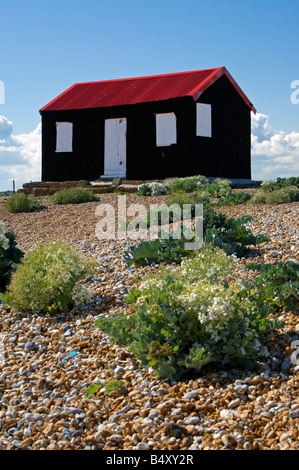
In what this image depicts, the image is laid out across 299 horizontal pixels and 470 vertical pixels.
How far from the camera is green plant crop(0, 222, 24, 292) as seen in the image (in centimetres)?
694

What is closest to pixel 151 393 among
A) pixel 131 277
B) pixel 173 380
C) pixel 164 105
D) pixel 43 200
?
pixel 173 380

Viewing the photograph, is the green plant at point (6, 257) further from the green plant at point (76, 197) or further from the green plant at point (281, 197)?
the green plant at point (76, 197)

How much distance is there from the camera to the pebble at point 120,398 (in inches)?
125

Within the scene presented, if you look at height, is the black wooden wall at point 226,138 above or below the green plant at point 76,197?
above

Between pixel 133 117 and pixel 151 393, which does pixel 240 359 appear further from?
pixel 133 117

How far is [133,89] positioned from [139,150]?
2914 mm

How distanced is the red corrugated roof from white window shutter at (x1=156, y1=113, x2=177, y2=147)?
710 mm

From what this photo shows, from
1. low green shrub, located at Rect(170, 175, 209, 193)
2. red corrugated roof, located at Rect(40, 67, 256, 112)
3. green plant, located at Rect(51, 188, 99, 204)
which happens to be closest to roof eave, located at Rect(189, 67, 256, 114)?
red corrugated roof, located at Rect(40, 67, 256, 112)

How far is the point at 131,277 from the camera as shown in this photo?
248 inches

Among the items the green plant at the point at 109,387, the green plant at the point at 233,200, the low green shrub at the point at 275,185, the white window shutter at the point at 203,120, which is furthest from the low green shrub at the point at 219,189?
the green plant at the point at 109,387

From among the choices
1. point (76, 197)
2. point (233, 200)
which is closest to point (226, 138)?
point (76, 197)

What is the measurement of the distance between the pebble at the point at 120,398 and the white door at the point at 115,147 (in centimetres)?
1453

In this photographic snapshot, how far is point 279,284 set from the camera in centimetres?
510

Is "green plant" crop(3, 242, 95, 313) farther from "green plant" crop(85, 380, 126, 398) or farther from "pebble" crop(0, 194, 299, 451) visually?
"green plant" crop(85, 380, 126, 398)
